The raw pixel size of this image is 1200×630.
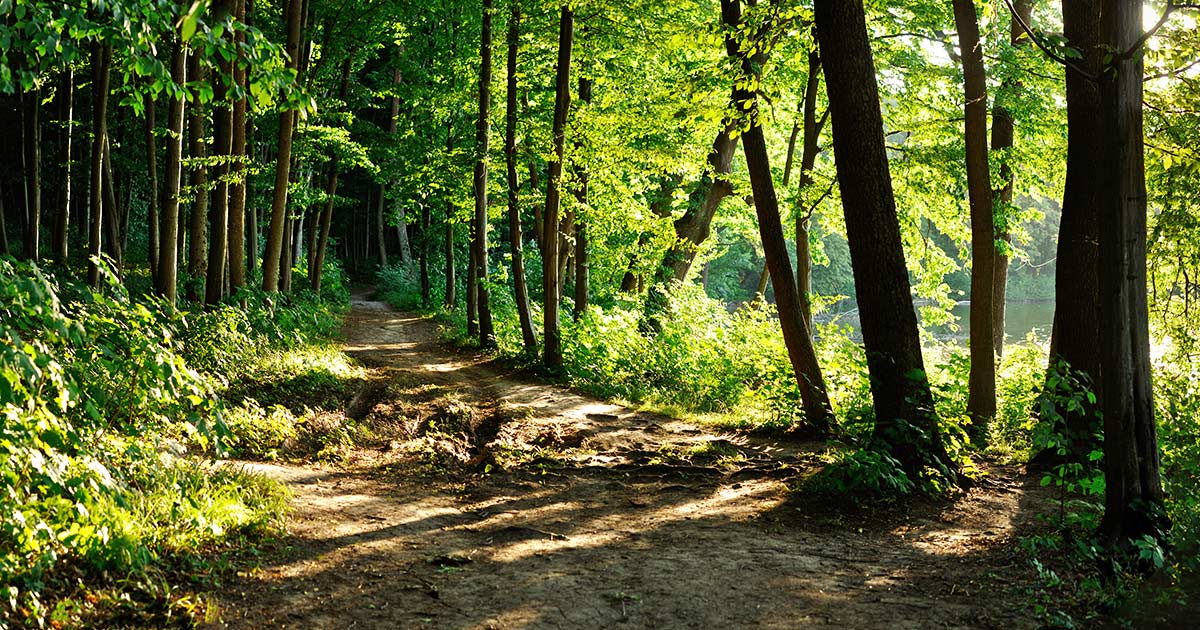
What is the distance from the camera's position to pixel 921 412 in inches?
275

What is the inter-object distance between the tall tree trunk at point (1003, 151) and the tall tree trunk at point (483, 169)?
8.87m

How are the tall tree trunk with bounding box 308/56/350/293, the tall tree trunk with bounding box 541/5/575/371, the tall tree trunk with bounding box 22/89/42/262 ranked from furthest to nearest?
the tall tree trunk with bounding box 308/56/350/293, the tall tree trunk with bounding box 22/89/42/262, the tall tree trunk with bounding box 541/5/575/371

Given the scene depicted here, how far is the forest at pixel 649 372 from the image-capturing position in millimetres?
4241

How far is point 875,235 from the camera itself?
7.09m

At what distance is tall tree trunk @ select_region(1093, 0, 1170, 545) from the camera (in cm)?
465

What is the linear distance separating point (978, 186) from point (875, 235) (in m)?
3.53

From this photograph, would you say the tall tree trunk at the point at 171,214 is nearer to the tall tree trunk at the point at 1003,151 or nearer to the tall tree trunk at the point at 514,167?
the tall tree trunk at the point at 514,167

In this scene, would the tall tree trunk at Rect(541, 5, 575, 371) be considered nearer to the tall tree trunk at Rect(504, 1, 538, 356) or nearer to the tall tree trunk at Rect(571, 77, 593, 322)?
the tall tree trunk at Rect(504, 1, 538, 356)

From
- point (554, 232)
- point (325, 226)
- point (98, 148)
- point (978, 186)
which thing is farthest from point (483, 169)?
point (978, 186)

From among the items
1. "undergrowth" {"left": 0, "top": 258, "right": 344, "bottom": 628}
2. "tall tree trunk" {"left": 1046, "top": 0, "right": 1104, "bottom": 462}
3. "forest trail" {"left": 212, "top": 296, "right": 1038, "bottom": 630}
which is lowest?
"forest trail" {"left": 212, "top": 296, "right": 1038, "bottom": 630}

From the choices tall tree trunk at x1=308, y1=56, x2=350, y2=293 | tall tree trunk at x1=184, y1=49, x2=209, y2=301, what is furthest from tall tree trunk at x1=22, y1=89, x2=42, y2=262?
tall tree trunk at x1=184, y1=49, x2=209, y2=301

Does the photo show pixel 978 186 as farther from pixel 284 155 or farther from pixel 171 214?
pixel 284 155

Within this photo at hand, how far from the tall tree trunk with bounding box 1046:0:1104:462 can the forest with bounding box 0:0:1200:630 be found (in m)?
0.03

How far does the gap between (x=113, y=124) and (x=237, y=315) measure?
13.6 m
